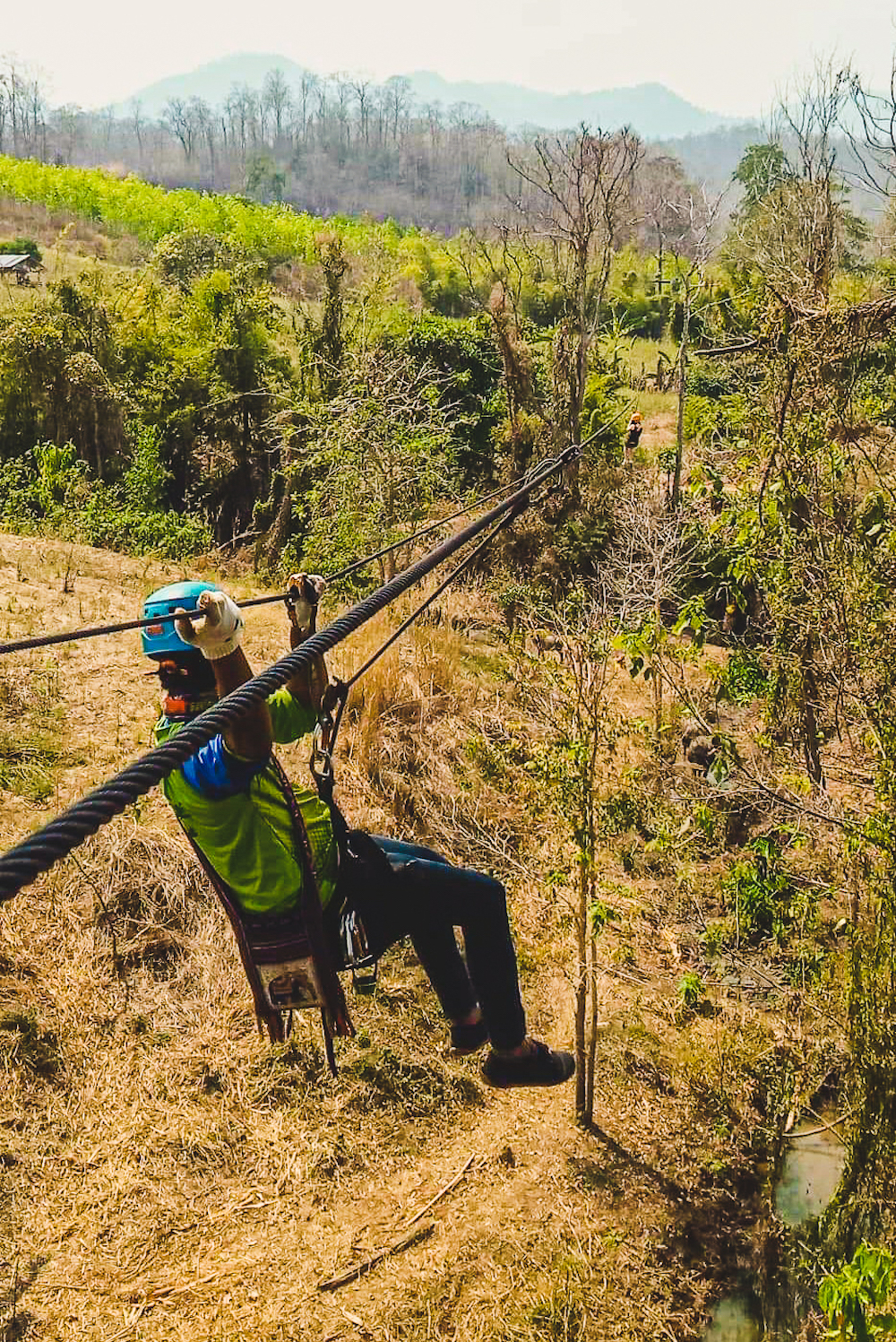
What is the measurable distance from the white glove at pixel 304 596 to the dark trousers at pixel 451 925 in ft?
2.31

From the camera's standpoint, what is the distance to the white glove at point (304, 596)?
2.79 m

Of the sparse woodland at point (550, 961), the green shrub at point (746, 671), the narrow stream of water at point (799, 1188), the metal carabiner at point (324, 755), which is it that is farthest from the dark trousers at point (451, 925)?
the narrow stream of water at point (799, 1188)

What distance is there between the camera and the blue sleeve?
8.21 ft

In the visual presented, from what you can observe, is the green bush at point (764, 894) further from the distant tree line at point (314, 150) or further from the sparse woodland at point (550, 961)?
the distant tree line at point (314, 150)

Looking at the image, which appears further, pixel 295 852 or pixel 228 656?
pixel 295 852

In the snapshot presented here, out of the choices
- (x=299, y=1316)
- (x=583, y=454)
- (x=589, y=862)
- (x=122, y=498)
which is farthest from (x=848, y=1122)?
(x=122, y=498)

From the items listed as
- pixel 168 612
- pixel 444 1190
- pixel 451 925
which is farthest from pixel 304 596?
pixel 444 1190

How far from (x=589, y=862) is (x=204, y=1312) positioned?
2.85 metres

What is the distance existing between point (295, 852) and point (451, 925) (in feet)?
2.04

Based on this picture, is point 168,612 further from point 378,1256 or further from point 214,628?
point 378,1256

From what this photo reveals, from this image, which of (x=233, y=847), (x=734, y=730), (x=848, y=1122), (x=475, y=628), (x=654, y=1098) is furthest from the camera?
(x=475, y=628)

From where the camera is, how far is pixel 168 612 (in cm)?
249

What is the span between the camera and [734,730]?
948 centimetres

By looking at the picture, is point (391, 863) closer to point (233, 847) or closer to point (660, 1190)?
point (233, 847)
